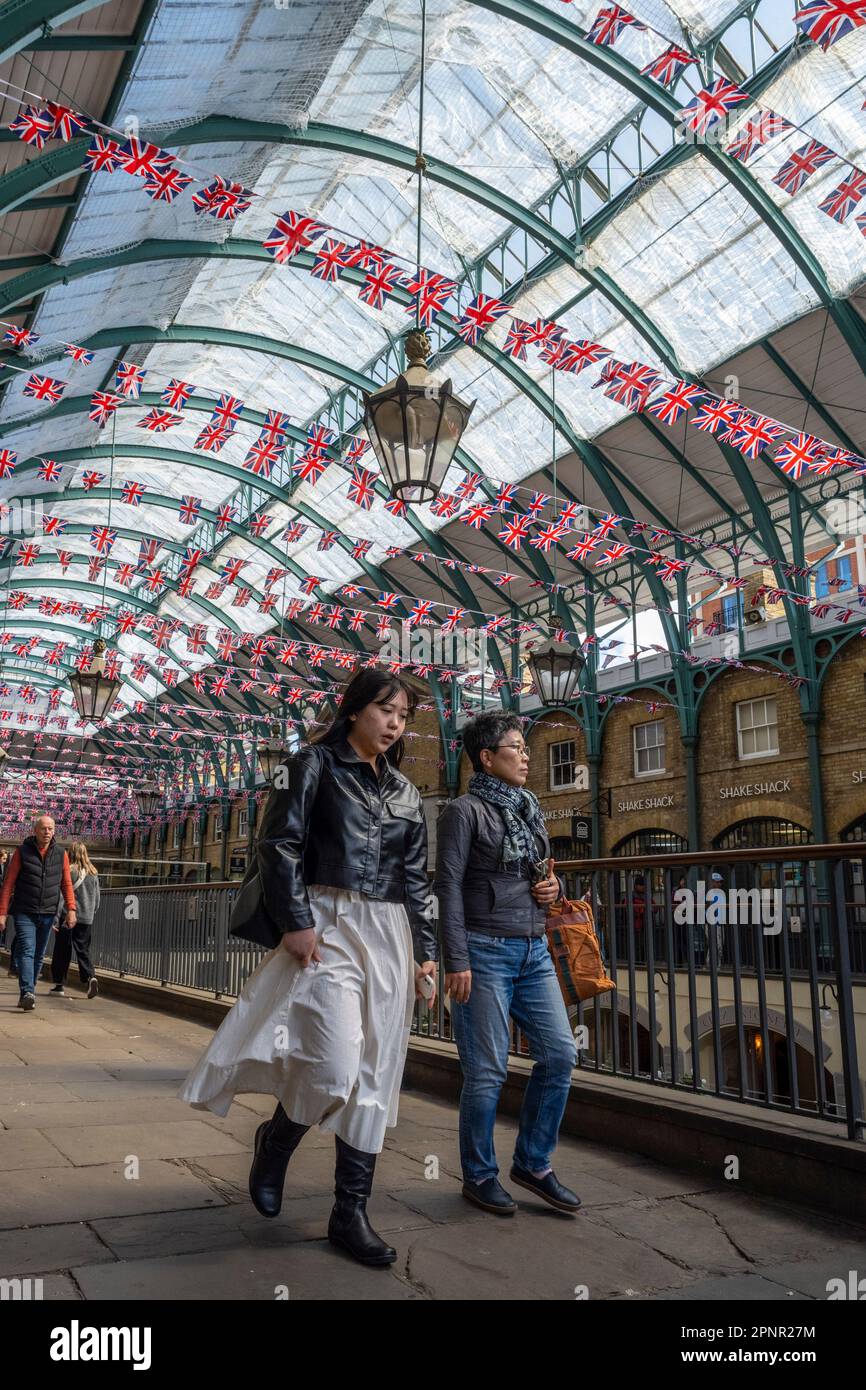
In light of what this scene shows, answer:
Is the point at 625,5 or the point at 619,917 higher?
the point at 625,5

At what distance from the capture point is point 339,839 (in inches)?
123

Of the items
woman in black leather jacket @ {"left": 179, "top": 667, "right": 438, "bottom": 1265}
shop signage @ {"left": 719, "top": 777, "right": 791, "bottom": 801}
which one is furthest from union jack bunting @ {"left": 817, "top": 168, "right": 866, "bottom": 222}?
shop signage @ {"left": 719, "top": 777, "right": 791, "bottom": 801}

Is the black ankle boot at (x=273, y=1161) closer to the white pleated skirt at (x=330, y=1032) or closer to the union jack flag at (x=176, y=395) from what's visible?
the white pleated skirt at (x=330, y=1032)

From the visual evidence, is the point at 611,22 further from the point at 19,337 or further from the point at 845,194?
the point at 19,337

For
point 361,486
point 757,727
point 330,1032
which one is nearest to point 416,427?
point 330,1032

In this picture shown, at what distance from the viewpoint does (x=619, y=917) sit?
548cm

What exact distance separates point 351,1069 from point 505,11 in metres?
12.2

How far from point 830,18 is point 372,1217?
7.96m

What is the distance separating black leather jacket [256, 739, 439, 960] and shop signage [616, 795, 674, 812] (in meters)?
17.5

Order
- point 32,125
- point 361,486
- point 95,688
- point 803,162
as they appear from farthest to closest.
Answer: point 361,486 < point 95,688 < point 803,162 < point 32,125

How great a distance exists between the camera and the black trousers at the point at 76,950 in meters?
11.2

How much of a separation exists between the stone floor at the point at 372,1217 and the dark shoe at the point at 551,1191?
0.04 metres
